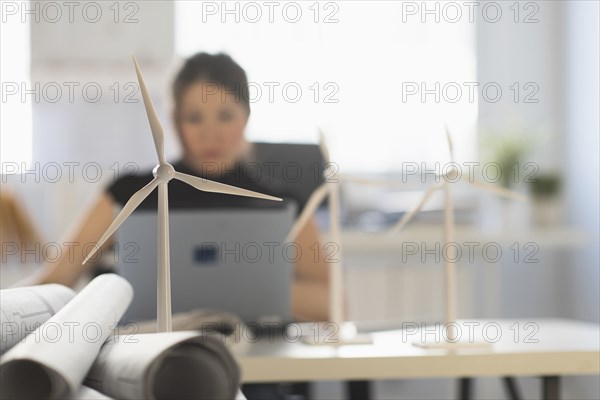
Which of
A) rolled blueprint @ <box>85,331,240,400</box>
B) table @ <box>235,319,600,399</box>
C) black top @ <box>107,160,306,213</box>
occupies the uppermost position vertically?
black top @ <box>107,160,306,213</box>

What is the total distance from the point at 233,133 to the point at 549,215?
1921 millimetres

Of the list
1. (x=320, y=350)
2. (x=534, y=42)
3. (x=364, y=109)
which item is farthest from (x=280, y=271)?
(x=534, y=42)

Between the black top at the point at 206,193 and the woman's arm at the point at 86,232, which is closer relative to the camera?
the black top at the point at 206,193

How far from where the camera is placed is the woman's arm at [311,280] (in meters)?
2.12

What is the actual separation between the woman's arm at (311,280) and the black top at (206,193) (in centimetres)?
12

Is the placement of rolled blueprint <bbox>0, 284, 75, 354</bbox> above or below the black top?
below

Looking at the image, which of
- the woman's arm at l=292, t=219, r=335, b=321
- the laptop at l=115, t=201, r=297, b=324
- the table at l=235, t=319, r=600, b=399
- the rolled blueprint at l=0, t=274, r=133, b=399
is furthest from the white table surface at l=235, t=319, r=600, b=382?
the woman's arm at l=292, t=219, r=335, b=321

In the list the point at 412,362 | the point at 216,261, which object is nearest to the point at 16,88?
the point at 216,261

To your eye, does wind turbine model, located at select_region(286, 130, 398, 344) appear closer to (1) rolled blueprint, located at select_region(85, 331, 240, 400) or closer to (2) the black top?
(2) the black top

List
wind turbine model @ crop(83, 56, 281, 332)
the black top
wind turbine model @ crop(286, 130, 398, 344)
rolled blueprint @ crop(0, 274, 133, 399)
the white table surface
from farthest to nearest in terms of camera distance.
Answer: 1. the black top
2. wind turbine model @ crop(286, 130, 398, 344)
3. the white table surface
4. wind turbine model @ crop(83, 56, 281, 332)
5. rolled blueprint @ crop(0, 274, 133, 399)

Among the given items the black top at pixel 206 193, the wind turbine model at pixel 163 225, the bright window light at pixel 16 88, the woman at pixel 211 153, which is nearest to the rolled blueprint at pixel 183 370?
the wind turbine model at pixel 163 225

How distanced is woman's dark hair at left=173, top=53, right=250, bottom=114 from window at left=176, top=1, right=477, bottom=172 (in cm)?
131

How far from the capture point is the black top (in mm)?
1722

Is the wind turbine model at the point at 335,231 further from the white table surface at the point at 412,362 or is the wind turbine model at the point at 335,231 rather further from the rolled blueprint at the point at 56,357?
the rolled blueprint at the point at 56,357
